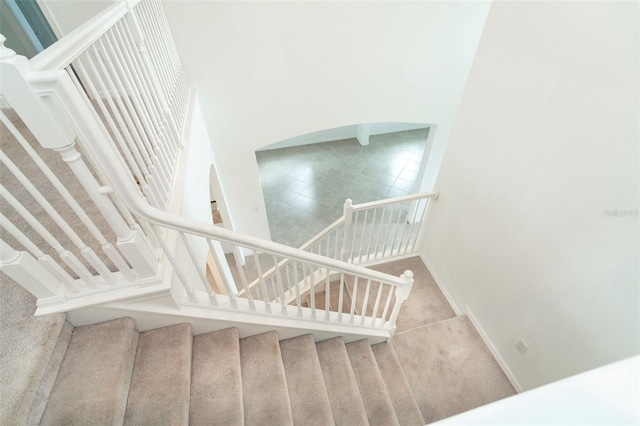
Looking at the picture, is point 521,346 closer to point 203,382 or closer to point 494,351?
point 494,351

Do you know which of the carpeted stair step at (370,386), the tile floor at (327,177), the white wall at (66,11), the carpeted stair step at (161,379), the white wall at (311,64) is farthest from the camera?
the tile floor at (327,177)

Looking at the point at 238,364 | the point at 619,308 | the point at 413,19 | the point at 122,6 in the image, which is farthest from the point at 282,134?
the point at 619,308

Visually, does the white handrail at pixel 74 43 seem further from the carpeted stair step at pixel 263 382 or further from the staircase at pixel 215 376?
the carpeted stair step at pixel 263 382

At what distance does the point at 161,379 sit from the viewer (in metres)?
1.25

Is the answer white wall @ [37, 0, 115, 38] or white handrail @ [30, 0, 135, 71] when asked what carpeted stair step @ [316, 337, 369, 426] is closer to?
white handrail @ [30, 0, 135, 71]

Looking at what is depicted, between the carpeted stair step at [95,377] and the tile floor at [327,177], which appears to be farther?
the tile floor at [327,177]

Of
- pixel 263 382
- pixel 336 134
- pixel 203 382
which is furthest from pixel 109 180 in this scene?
pixel 336 134

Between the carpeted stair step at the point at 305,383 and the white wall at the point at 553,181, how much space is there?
158 centimetres

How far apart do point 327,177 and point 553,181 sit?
16.4ft

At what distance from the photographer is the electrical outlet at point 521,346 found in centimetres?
210

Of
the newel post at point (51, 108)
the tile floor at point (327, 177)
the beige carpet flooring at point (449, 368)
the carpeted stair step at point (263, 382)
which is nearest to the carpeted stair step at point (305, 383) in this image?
the carpeted stair step at point (263, 382)

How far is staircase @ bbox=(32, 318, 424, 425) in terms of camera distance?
1.09m

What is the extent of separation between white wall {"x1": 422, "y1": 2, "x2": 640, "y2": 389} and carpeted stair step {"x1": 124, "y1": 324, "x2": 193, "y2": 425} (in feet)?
7.15

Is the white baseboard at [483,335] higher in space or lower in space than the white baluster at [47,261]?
lower
